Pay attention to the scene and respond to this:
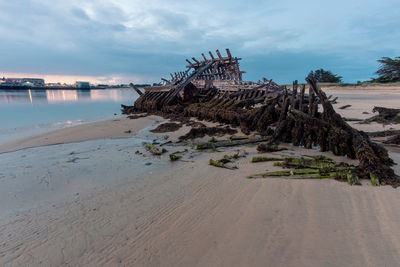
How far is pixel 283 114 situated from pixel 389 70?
3981 centimetres

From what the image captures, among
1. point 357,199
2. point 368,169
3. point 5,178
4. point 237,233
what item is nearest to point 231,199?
point 237,233

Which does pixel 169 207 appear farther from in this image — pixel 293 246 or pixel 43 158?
pixel 43 158

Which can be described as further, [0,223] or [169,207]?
[169,207]

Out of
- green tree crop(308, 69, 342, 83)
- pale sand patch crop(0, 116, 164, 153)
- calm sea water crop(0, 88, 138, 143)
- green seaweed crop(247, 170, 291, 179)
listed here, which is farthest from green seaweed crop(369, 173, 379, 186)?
green tree crop(308, 69, 342, 83)

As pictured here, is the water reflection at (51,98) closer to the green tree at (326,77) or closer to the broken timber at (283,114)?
the broken timber at (283,114)

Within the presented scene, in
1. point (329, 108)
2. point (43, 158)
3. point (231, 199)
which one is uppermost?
point (329, 108)

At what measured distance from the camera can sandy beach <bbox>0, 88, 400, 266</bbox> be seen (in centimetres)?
243

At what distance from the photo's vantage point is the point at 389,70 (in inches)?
1315

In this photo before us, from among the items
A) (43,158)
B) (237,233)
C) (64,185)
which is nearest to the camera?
(237,233)

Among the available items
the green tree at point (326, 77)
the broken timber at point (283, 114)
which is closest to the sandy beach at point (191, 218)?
the broken timber at point (283, 114)

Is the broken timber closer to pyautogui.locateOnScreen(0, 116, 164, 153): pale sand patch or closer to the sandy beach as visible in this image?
the sandy beach

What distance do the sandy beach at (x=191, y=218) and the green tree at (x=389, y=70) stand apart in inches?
1509

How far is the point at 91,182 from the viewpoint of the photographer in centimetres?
474

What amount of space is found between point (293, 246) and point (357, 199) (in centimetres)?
175
